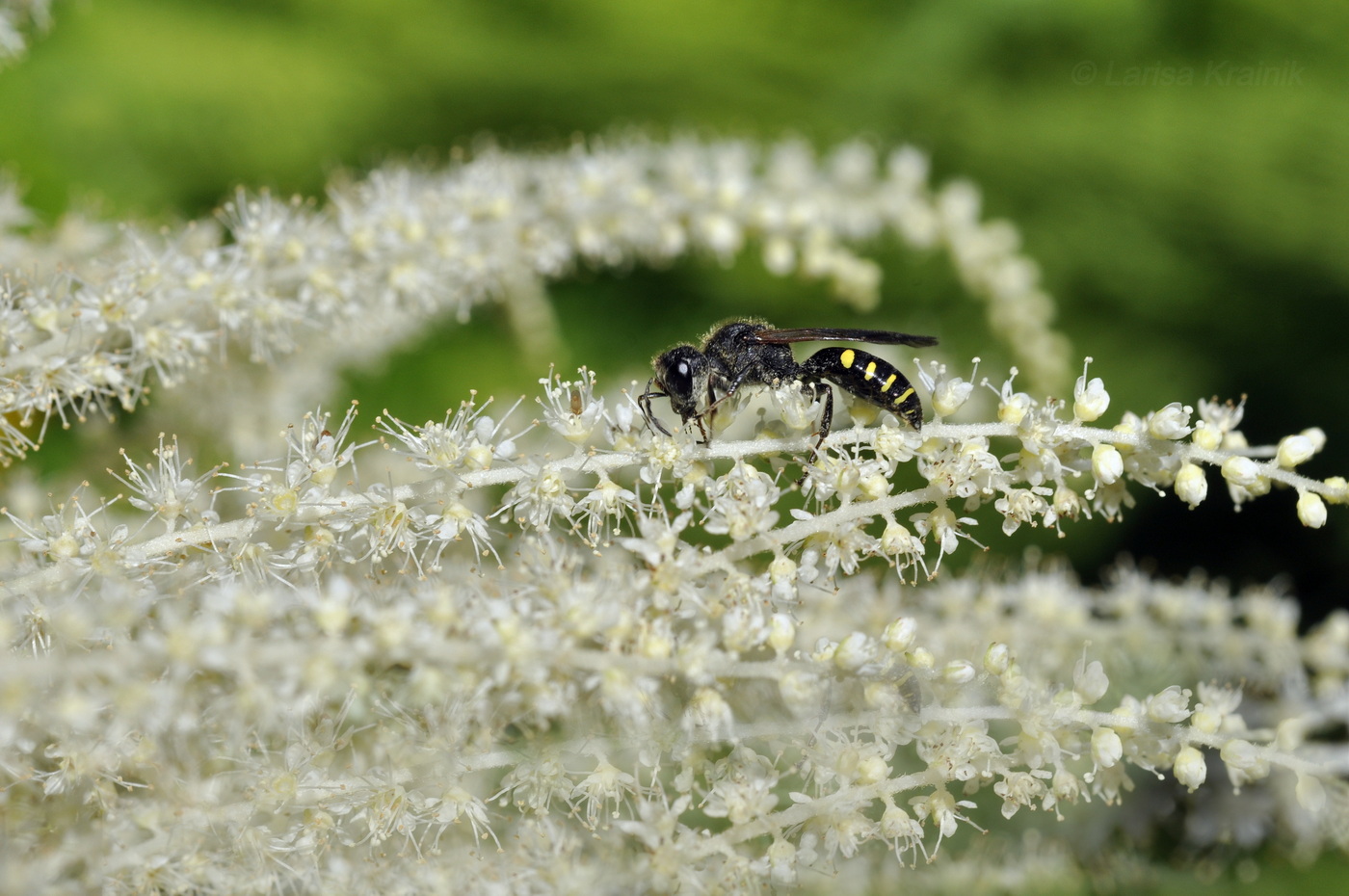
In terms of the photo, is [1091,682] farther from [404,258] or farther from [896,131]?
[896,131]

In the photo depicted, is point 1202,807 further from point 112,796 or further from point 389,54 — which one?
point 389,54

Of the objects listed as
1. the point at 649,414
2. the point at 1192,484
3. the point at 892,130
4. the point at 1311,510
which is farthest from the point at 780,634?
the point at 892,130

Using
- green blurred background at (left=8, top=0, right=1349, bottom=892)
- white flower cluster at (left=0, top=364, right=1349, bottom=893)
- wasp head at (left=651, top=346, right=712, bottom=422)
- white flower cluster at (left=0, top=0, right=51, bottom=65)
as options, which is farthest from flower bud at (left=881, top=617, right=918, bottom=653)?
white flower cluster at (left=0, top=0, right=51, bottom=65)

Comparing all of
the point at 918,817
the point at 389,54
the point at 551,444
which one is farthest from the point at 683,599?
the point at 389,54

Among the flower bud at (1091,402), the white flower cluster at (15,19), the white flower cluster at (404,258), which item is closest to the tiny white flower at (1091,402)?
the flower bud at (1091,402)

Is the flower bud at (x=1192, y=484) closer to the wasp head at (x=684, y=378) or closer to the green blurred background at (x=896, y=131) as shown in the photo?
the wasp head at (x=684, y=378)

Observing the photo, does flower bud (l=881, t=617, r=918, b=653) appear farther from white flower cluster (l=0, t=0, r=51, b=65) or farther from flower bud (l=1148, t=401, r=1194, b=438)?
white flower cluster (l=0, t=0, r=51, b=65)
